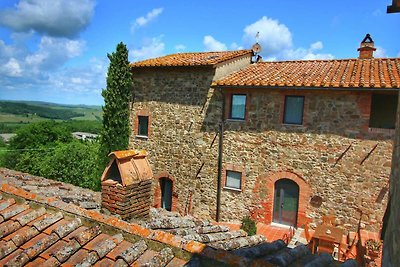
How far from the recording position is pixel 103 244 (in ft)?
12.1

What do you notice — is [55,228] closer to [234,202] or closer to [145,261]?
[145,261]

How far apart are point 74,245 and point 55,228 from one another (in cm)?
62

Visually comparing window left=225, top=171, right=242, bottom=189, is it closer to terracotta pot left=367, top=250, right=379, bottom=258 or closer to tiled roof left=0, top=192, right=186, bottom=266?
terracotta pot left=367, top=250, right=379, bottom=258

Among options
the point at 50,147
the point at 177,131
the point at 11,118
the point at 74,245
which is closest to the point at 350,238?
the point at 177,131

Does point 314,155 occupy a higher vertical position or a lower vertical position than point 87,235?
higher

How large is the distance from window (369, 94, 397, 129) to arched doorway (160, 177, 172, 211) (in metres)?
9.31

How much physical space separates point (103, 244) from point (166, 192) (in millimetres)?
11643

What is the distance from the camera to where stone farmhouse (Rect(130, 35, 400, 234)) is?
36.1 feet

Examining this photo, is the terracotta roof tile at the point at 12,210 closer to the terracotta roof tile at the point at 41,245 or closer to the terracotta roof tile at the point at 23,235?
the terracotta roof tile at the point at 23,235

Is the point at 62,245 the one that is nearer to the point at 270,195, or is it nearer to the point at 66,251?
the point at 66,251

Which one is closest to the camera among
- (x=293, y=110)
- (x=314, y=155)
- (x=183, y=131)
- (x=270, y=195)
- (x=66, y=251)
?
(x=66, y=251)

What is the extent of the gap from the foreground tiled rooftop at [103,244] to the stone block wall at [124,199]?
1086 mm

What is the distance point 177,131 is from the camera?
47.4 ft

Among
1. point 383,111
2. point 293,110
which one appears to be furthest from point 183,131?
point 383,111
